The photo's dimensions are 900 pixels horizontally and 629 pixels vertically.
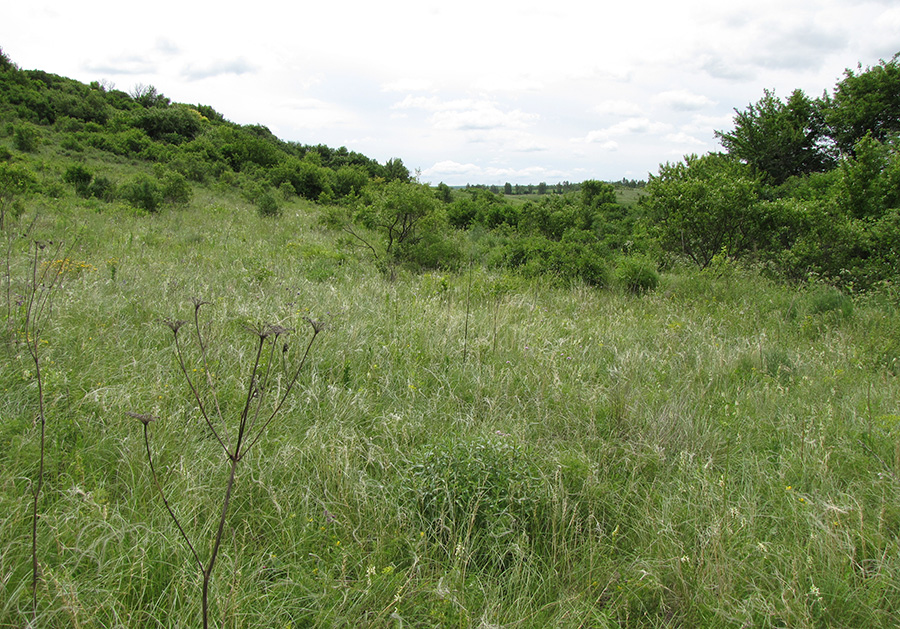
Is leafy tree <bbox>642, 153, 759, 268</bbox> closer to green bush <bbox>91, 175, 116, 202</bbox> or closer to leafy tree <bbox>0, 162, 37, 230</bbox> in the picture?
leafy tree <bbox>0, 162, 37, 230</bbox>

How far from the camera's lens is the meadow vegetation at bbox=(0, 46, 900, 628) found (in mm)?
1735

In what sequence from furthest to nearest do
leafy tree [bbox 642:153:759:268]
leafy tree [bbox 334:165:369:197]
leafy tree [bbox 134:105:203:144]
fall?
1. leafy tree [bbox 134:105:203:144]
2. leafy tree [bbox 334:165:369:197]
3. leafy tree [bbox 642:153:759:268]

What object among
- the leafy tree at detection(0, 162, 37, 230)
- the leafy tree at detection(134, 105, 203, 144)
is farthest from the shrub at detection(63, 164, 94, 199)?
the leafy tree at detection(134, 105, 203, 144)

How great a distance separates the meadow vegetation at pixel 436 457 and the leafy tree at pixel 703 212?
267cm

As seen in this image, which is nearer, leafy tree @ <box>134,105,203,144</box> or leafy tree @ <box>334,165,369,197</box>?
leafy tree @ <box>334,165,369,197</box>

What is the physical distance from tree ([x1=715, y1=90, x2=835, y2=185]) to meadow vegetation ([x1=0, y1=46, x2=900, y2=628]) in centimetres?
1651

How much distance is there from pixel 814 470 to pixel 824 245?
7321 mm

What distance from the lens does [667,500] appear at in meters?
2.32

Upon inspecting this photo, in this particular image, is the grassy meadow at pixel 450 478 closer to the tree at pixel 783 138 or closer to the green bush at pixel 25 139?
the tree at pixel 783 138

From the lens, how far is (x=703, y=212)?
8844 mm

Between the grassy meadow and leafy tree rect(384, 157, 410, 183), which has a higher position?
leafy tree rect(384, 157, 410, 183)

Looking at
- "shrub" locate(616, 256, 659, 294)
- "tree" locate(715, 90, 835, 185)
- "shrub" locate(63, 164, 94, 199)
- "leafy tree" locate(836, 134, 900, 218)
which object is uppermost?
"tree" locate(715, 90, 835, 185)

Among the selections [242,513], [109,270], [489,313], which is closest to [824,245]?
[489,313]

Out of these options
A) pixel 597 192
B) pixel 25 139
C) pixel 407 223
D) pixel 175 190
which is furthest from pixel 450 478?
pixel 597 192
